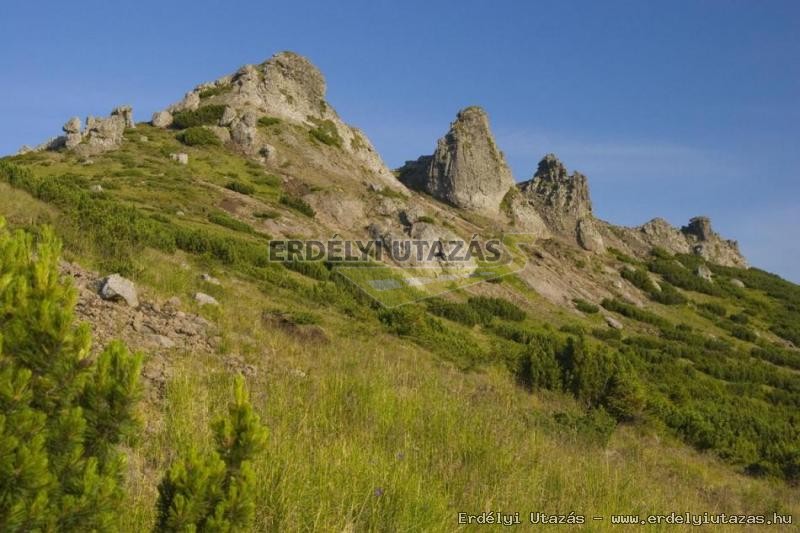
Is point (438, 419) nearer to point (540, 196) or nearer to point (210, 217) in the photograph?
point (210, 217)

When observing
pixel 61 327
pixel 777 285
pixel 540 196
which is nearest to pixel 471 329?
pixel 61 327

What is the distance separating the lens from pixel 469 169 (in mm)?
55125

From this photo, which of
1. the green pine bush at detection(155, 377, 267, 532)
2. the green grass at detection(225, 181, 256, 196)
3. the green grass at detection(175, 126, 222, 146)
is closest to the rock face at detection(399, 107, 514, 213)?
the green grass at detection(175, 126, 222, 146)

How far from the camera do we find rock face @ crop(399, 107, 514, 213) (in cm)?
5466

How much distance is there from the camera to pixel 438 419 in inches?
233

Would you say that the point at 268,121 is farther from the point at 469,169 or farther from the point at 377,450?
the point at 377,450

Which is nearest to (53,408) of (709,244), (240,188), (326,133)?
(240,188)

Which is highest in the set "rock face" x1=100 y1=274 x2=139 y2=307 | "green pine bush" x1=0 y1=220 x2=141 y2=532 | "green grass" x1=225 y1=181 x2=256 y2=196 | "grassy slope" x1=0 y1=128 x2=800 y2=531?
"green grass" x1=225 y1=181 x2=256 y2=196

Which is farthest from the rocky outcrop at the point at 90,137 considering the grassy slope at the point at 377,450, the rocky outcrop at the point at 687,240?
the rocky outcrop at the point at 687,240

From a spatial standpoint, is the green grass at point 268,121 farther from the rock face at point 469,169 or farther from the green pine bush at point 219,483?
the green pine bush at point 219,483

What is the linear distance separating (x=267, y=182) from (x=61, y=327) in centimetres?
3608

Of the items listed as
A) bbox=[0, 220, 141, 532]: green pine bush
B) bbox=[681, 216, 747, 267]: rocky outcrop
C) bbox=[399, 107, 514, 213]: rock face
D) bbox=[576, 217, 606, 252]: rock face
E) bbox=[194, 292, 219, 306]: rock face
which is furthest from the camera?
bbox=[681, 216, 747, 267]: rocky outcrop

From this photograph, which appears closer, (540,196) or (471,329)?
(471,329)

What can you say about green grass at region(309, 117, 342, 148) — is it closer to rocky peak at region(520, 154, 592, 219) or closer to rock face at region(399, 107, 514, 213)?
rock face at region(399, 107, 514, 213)
